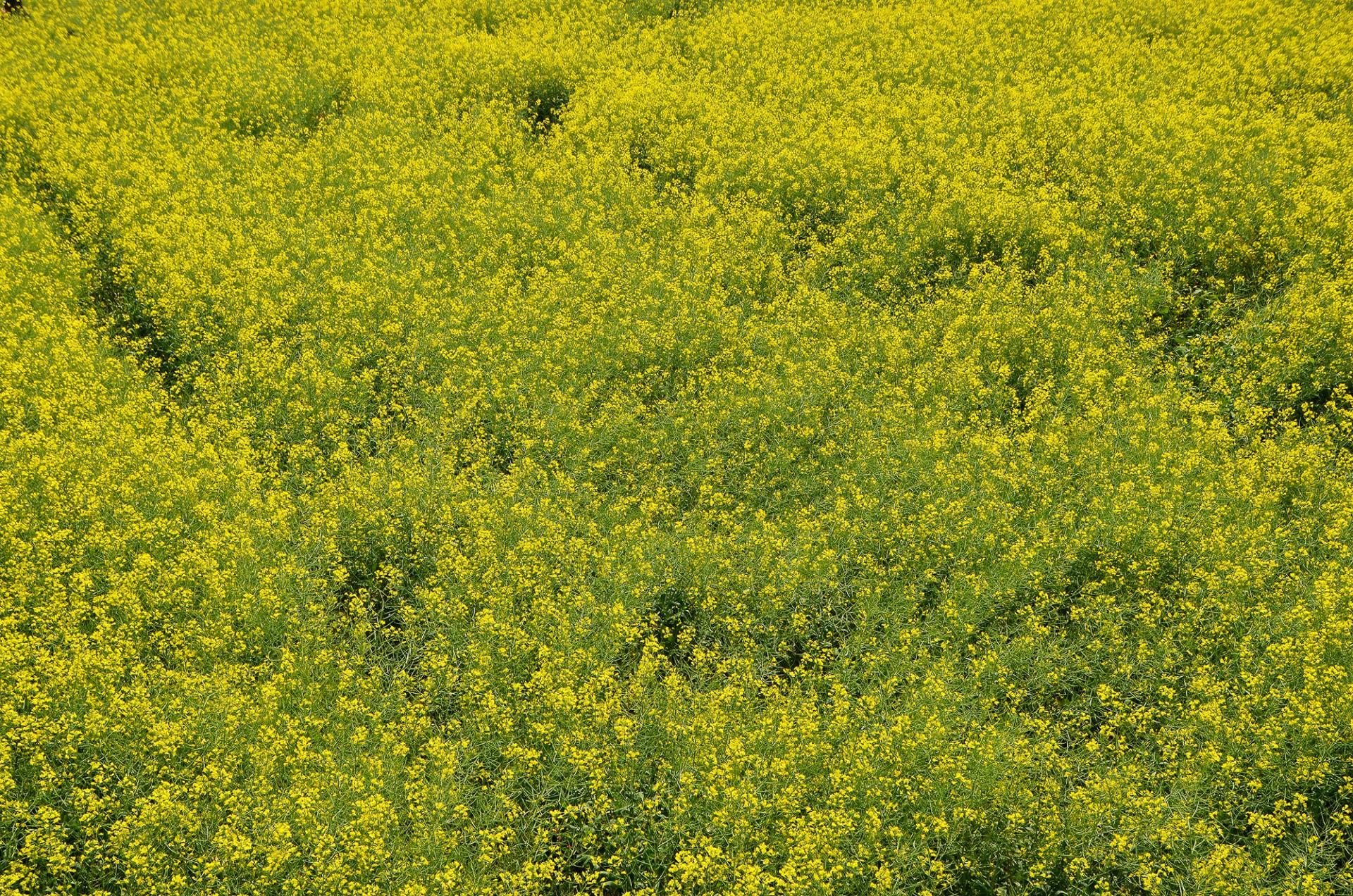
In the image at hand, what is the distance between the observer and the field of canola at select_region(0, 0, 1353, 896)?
4777 millimetres

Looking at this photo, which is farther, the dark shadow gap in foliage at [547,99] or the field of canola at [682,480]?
the dark shadow gap in foliage at [547,99]

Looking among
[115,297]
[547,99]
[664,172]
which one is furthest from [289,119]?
[664,172]

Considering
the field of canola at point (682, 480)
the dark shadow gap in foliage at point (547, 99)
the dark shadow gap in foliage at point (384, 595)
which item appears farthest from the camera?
the dark shadow gap in foliage at point (547, 99)

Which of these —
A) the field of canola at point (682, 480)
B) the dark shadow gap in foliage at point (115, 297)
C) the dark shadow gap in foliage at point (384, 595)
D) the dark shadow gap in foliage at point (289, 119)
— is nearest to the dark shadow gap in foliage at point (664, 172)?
the field of canola at point (682, 480)

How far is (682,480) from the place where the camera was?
24.6 feet

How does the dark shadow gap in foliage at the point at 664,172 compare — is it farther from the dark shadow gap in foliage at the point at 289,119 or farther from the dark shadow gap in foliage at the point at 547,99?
the dark shadow gap in foliage at the point at 289,119

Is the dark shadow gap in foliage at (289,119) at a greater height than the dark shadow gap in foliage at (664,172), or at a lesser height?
greater

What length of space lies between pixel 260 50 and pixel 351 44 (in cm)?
141

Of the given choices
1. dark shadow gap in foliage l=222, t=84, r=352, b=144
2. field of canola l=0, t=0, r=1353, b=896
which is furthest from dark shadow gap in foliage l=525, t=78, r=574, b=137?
dark shadow gap in foliage l=222, t=84, r=352, b=144

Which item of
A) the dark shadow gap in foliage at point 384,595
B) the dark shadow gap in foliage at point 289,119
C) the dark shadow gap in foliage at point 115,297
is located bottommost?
the dark shadow gap in foliage at point 384,595

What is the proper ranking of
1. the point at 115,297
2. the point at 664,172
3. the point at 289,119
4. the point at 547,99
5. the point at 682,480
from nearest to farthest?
the point at 682,480 → the point at 115,297 → the point at 664,172 → the point at 289,119 → the point at 547,99

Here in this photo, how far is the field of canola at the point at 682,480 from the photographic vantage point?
188 inches

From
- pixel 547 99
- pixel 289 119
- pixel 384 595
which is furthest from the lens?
pixel 547 99

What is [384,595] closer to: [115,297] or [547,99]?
[115,297]
